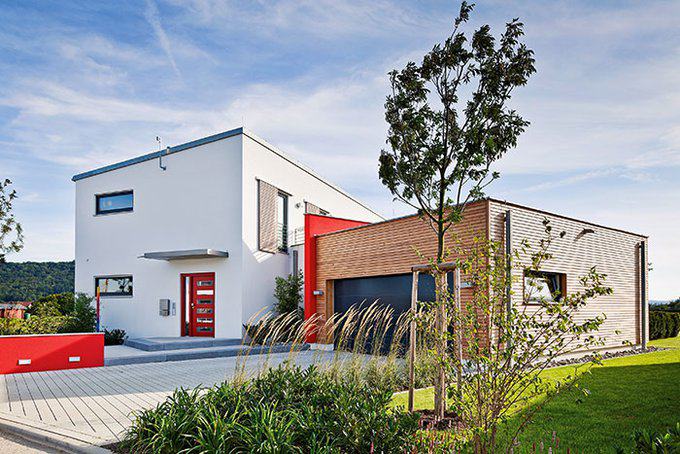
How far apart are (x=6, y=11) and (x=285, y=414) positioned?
9.39m

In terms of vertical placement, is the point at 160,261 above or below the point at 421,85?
below

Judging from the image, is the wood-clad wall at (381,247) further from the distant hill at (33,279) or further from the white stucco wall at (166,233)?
the distant hill at (33,279)

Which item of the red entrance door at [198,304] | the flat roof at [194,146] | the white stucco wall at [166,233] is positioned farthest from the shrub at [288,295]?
the flat roof at [194,146]

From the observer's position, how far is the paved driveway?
6551mm

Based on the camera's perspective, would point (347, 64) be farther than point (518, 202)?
No

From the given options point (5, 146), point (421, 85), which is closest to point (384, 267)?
point (421, 85)

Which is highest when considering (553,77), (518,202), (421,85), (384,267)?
(553,77)

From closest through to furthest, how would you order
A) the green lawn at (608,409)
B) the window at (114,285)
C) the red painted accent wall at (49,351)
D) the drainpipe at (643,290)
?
the green lawn at (608,409) → the red painted accent wall at (49,351) → the drainpipe at (643,290) → the window at (114,285)

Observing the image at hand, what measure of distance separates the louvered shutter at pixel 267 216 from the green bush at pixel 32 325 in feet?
22.4

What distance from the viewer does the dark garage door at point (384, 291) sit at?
43.2ft

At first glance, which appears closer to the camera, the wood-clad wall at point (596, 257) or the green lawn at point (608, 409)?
the green lawn at point (608, 409)

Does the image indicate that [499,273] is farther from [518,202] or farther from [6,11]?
[6,11]

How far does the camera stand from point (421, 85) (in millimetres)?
6902

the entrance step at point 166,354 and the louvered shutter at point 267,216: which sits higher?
the louvered shutter at point 267,216
